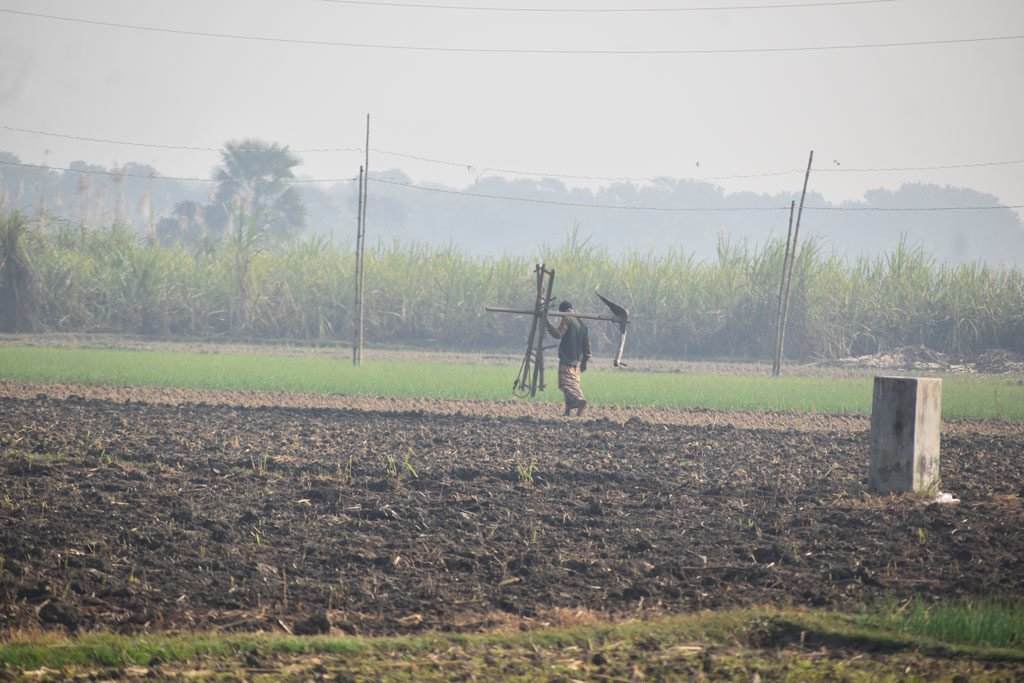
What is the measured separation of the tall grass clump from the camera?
35281 millimetres

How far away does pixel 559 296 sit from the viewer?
3528 cm

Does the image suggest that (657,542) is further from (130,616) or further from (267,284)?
(267,284)

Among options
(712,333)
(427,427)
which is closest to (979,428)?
(427,427)

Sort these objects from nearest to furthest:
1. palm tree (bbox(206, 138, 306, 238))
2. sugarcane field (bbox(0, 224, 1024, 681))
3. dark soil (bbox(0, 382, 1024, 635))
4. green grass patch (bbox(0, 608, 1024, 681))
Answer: green grass patch (bbox(0, 608, 1024, 681)), sugarcane field (bbox(0, 224, 1024, 681)), dark soil (bbox(0, 382, 1024, 635)), palm tree (bbox(206, 138, 306, 238))

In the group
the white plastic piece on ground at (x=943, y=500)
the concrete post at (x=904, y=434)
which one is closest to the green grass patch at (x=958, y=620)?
the white plastic piece on ground at (x=943, y=500)

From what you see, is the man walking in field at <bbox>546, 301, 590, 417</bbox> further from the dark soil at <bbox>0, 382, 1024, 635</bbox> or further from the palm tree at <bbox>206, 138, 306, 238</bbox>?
the palm tree at <bbox>206, 138, 306, 238</bbox>

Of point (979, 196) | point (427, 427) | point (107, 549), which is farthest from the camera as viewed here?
point (979, 196)

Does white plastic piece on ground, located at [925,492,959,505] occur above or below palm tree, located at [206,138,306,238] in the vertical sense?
below

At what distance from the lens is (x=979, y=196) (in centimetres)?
12356

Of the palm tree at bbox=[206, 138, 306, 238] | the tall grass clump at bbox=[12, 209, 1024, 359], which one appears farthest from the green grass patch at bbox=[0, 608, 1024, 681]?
the palm tree at bbox=[206, 138, 306, 238]

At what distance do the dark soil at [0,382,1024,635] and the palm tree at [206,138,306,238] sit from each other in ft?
198

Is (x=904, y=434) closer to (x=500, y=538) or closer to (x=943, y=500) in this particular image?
(x=943, y=500)

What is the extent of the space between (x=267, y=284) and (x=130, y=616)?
30.8 meters

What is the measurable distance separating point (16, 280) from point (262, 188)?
4264 cm
